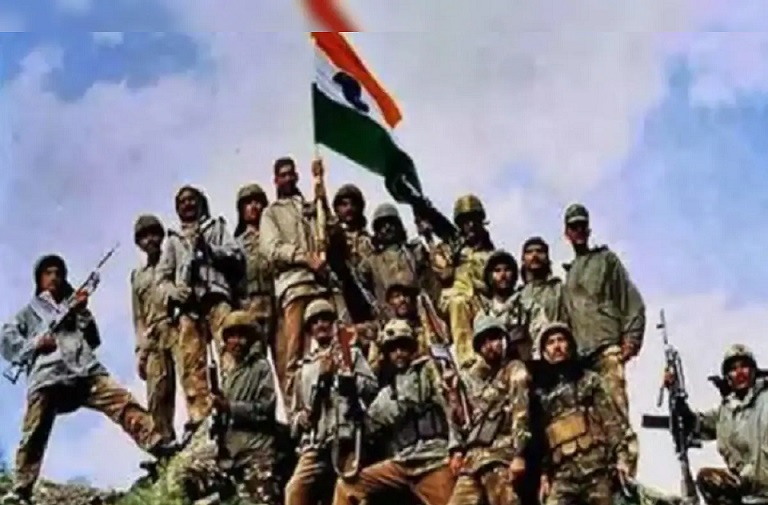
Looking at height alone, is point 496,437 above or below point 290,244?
below

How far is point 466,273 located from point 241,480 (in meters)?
2.46

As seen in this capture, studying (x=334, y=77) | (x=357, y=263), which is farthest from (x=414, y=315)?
(x=334, y=77)

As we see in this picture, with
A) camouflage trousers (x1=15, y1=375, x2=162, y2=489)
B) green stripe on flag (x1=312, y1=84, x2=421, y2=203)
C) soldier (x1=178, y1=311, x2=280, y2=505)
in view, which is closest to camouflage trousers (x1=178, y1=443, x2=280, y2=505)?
soldier (x1=178, y1=311, x2=280, y2=505)

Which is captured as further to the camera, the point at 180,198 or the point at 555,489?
the point at 180,198

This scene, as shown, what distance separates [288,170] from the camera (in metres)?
21.0

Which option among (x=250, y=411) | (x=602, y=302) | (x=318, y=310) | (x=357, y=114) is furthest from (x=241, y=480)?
(x=357, y=114)

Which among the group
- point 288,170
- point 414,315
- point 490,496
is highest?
point 288,170

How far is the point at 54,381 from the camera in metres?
20.6

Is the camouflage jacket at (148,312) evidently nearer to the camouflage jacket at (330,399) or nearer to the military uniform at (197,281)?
the military uniform at (197,281)

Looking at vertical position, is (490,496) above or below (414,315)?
below

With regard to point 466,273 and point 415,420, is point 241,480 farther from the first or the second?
point 466,273

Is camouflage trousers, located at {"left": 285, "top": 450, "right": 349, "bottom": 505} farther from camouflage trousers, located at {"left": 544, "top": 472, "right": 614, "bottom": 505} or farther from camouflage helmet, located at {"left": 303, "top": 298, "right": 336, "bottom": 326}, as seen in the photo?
camouflage trousers, located at {"left": 544, "top": 472, "right": 614, "bottom": 505}

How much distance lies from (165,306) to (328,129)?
6.00ft

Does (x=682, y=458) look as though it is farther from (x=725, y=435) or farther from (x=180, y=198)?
(x=180, y=198)
